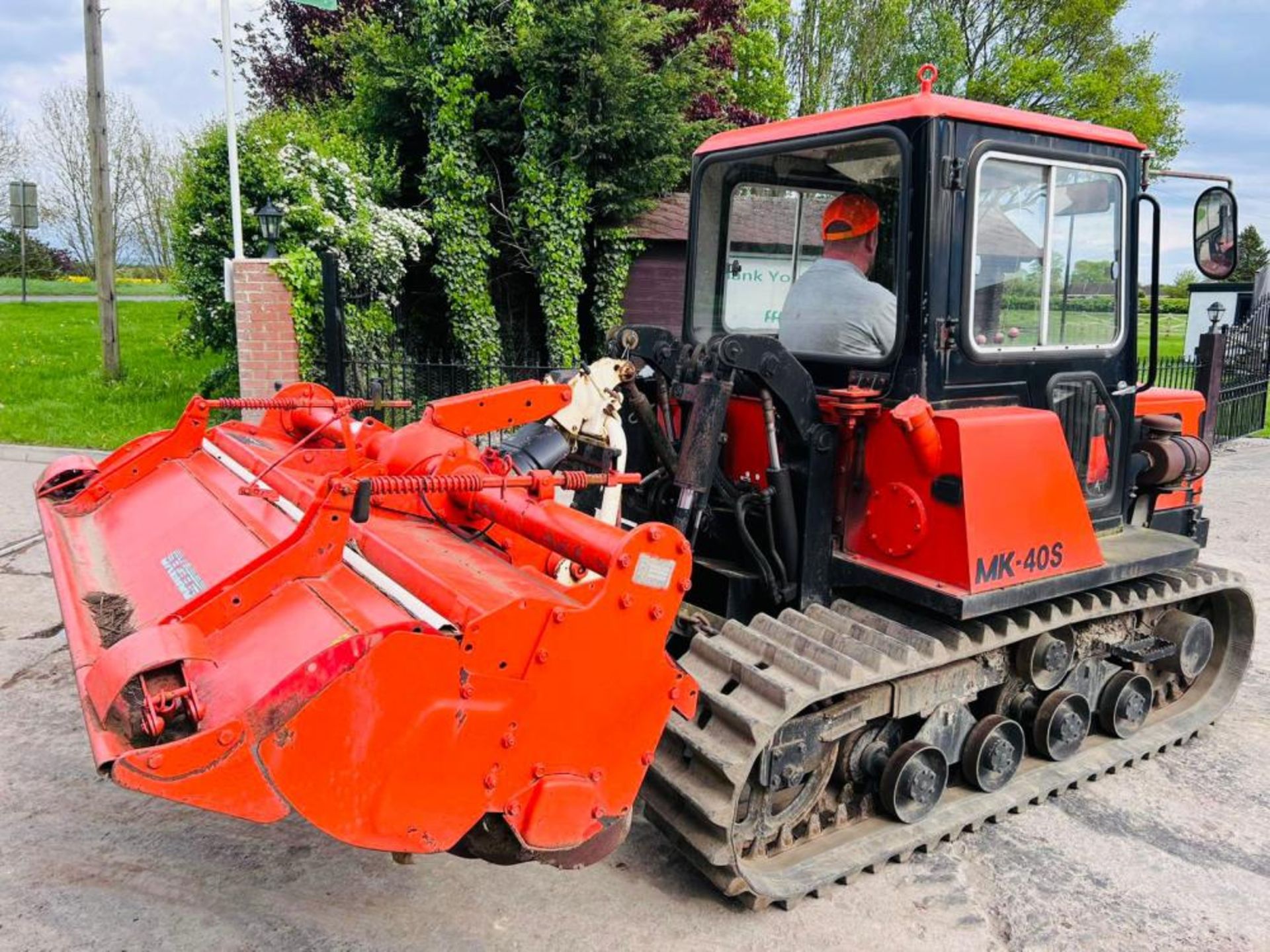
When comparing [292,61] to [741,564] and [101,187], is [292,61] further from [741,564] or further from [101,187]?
[741,564]

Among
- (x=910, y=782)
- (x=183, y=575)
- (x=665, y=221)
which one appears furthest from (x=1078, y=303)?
(x=665, y=221)

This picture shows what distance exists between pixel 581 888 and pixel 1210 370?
1196 centimetres

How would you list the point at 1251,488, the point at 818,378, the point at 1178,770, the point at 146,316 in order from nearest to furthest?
the point at 818,378 < the point at 1178,770 < the point at 1251,488 < the point at 146,316

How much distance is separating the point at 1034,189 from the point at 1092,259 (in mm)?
505

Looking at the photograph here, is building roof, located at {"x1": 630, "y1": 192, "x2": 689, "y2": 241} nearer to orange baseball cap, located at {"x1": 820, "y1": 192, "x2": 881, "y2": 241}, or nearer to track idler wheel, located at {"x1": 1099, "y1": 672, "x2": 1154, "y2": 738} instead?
orange baseball cap, located at {"x1": 820, "y1": 192, "x2": 881, "y2": 241}

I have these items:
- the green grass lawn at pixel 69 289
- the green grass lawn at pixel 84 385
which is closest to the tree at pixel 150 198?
the green grass lawn at pixel 69 289

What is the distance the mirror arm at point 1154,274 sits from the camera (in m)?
4.12

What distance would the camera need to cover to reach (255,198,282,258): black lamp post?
9281mm

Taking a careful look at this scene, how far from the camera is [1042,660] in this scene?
3.94 meters

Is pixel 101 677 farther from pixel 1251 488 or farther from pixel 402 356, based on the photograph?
pixel 1251 488

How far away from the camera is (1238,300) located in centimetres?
1667

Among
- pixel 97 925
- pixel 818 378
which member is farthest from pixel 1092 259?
pixel 97 925


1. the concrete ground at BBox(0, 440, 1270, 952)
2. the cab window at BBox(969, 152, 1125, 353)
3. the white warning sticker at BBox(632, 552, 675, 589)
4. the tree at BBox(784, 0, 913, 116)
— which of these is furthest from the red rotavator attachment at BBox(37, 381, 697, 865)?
the tree at BBox(784, 0, 913, 116)

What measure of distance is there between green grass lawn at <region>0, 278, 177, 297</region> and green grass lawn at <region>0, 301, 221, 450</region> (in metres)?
10.4
